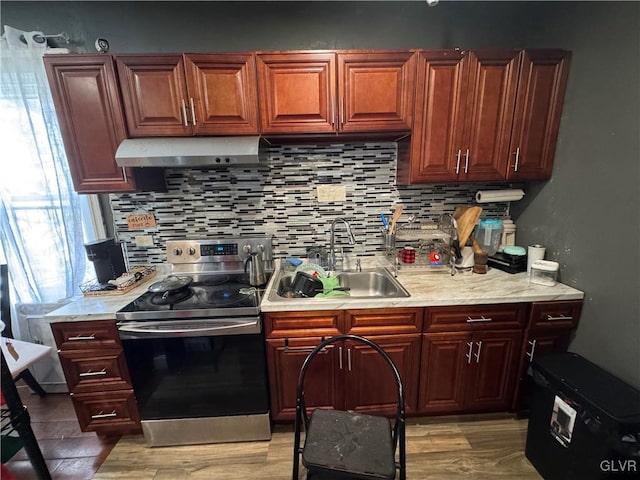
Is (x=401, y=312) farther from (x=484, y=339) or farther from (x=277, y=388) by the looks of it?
Result: (x=277, y=388)

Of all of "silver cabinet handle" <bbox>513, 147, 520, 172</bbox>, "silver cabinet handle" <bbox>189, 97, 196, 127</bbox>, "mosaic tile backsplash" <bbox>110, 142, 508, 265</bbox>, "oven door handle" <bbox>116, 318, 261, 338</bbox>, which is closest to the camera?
"oven door handle" <bbox>116, 318, 261, 338</bbox>

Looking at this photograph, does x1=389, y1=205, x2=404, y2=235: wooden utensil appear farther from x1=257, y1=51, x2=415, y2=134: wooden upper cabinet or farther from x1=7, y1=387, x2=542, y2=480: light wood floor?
x1=7, y1=387, x2=542, y2=480: light wood floor

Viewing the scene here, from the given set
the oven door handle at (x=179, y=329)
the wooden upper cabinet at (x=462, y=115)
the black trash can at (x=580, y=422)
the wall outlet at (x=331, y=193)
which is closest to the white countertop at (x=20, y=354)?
the oven door handle at (x=179, y=329)

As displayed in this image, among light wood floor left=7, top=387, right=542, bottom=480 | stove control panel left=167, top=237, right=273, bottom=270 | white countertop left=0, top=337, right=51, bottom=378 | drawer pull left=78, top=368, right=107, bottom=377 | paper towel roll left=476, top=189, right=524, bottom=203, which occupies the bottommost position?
light wood floor left=7, top=387, right=542, bottom=480

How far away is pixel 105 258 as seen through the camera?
1.68 meters

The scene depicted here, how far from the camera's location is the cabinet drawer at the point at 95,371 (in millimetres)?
1440

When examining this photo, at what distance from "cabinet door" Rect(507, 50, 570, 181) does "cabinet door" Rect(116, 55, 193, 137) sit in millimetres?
1892

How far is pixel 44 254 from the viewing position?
1.86m

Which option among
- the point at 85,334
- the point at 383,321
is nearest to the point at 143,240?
the point at 85,334

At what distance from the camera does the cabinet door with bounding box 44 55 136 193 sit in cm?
144

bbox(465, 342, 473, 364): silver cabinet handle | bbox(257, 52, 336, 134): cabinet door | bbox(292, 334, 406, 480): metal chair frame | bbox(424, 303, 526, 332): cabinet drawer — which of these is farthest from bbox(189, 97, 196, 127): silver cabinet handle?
bbox(465, 342, 473, 364): silver cabinet handle

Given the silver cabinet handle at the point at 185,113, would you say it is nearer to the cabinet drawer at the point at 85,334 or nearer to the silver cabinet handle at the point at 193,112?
the silver cabinet handle at the point at 193,112

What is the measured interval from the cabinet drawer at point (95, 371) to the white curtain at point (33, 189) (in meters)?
0.68

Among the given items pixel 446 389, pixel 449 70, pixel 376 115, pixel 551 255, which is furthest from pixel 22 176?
pixel 551 255
